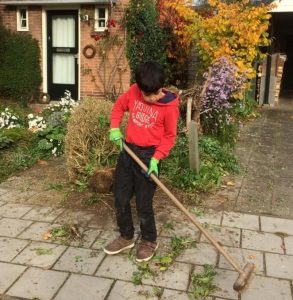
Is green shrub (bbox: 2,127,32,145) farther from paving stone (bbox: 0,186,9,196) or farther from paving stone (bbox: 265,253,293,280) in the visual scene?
paving stone (bbox: 265,253,293,280)

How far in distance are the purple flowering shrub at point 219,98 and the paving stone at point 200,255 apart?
3.31 meters

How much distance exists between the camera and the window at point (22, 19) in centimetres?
1116

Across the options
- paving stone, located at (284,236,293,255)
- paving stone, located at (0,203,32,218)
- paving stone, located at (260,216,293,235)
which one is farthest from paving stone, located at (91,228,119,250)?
paving stone, located at (284,236,293,255)

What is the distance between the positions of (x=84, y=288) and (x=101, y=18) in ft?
27.4

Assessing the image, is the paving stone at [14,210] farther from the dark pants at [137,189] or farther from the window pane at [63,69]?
the window pane at [63,69]

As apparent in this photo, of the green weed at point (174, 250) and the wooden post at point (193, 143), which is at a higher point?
the wooden post at point (193, 143)

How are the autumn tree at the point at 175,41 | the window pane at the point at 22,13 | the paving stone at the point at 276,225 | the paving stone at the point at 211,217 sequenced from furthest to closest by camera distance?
the window pane at the point at 22,13, the autumn tree at the point at 175,41, the paving stone at the point at 211,217, the paving stone at the point at 276,225

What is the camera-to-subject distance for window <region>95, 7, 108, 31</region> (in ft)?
34.6

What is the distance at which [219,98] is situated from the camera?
23.0 ft

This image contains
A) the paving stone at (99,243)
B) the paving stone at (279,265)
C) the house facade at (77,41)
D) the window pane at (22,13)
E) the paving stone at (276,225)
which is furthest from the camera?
the window pane at (22,13)

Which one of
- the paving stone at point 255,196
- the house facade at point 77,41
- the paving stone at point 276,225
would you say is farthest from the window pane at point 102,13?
the paving stone at point 276,225

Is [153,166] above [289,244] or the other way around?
above

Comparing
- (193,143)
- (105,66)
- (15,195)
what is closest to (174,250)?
(193,143)

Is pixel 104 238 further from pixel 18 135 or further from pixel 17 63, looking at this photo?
→ pixel 17 63
